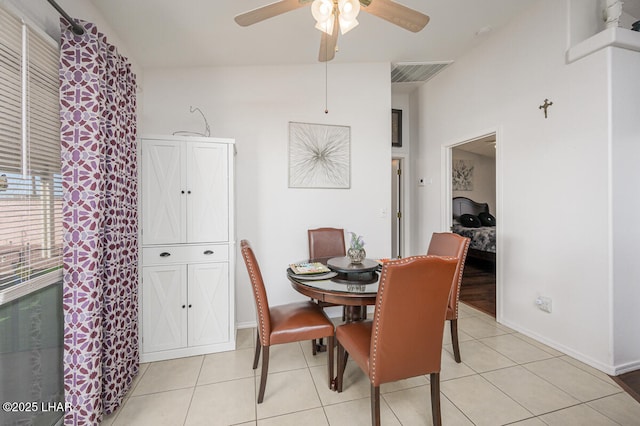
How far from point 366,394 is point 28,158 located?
2384 mm

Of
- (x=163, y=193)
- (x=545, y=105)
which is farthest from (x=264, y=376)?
(x=545, y=105)

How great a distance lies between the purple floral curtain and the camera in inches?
55.0

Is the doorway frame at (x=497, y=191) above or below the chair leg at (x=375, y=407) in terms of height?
above

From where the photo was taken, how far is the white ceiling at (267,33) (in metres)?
2.00

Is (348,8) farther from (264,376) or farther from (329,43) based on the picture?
(264,376)

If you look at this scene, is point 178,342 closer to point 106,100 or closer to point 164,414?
point 164,414

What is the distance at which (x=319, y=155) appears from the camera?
3.03 meters

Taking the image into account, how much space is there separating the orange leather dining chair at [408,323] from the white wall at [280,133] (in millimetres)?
1745

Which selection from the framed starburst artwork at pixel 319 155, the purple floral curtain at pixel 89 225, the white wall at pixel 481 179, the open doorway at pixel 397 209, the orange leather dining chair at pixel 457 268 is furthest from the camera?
the white wall at pixel 481 179

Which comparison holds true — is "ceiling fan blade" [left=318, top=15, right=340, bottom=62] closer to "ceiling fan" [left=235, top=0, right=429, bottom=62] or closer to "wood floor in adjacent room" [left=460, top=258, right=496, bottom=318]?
"ceiling fan" [left=235, top=0, right=429, bottom=62]

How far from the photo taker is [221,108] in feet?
9.27

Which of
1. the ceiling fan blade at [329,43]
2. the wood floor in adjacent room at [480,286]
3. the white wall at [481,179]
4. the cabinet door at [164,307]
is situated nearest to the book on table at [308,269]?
the cabinet door at [164,307]

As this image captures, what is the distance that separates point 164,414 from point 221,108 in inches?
106

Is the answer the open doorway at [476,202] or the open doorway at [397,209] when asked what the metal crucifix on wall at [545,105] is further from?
the open doorway at [476,202]
